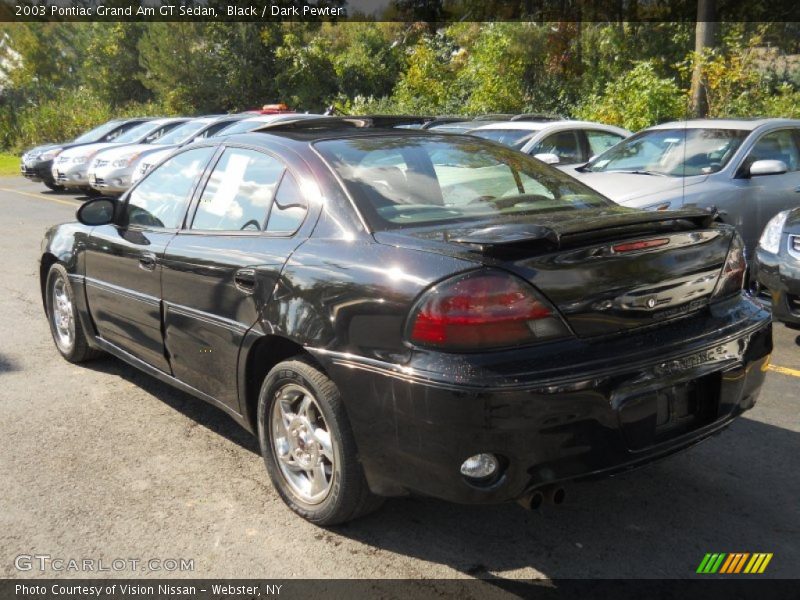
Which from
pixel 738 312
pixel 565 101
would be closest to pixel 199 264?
pixel 738 312

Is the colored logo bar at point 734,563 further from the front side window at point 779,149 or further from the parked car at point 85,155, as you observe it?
the parked car at point 85,155

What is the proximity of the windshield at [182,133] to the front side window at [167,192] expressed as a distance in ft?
34.4

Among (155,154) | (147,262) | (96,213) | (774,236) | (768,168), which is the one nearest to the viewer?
(147,262)

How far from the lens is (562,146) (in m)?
10.4

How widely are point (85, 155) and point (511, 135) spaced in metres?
9.95

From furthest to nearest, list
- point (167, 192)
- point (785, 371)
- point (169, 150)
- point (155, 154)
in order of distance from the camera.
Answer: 1. point (155, 154)
2. point (169, 150)
3. point (785, 371)
4. point (167, 192)

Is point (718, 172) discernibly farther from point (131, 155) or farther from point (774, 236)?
point (131, 155)

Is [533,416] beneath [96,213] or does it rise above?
beneath

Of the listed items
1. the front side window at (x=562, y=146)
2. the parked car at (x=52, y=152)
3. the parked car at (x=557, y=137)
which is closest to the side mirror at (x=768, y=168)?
the parked car at (x=557, y=137)

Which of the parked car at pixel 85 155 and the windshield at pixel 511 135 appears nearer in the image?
the windshield at pixel 511 135

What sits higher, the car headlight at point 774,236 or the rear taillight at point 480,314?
the rear taillight at point 480,314

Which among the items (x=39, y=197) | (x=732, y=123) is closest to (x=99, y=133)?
(x=39, y=197)

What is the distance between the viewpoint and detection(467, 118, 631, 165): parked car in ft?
32.9

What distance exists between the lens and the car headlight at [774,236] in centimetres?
593
